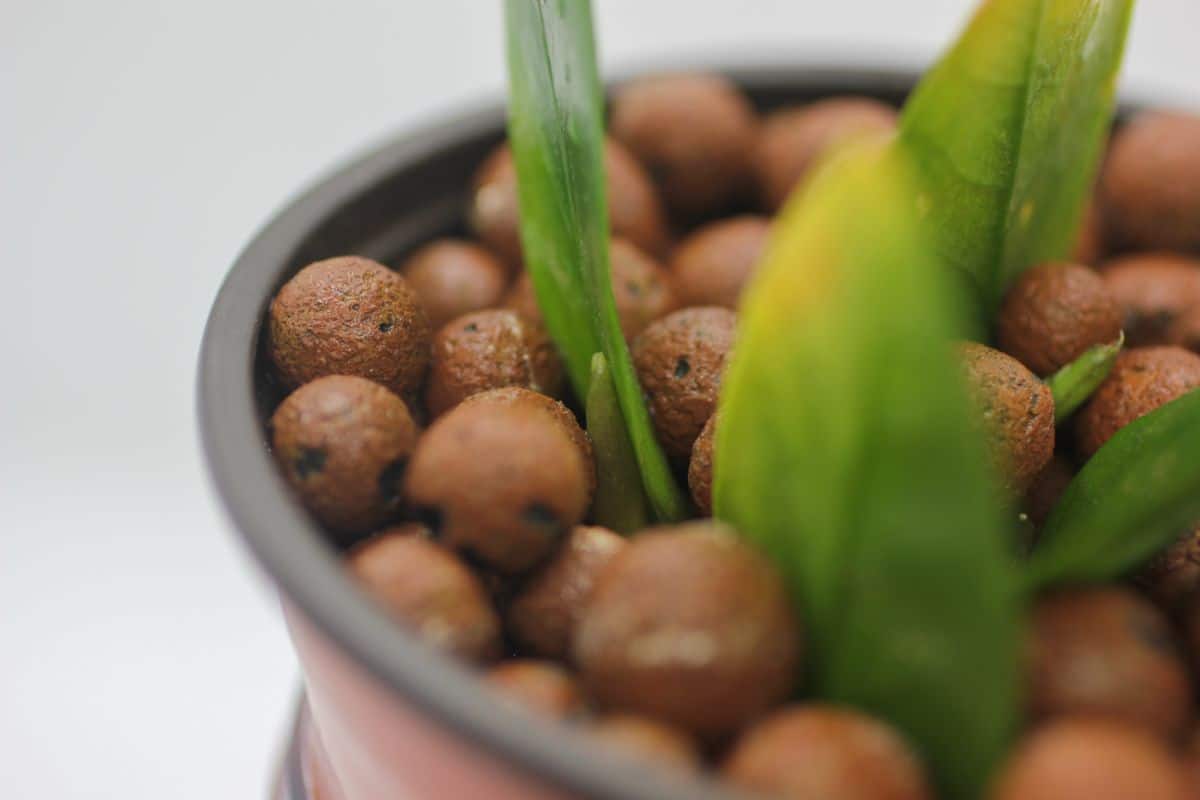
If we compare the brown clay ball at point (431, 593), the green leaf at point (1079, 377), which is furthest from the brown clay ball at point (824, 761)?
the green leaf at point (1079, 377)

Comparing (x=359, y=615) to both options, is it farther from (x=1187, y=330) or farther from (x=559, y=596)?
(x=1187, y=330)

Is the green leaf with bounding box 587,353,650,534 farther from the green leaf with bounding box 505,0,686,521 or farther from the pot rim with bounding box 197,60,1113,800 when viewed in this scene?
the pot rim with bounding box 197,60,1113,800

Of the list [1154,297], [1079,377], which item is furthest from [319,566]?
[1154,297]

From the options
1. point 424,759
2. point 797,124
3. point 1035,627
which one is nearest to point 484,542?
point 424,759

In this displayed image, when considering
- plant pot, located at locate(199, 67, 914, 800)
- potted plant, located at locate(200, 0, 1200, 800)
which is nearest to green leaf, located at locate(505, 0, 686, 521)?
potted plant, located at locate(200, 0, 1200, 800)

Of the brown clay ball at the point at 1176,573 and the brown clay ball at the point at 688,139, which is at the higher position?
the brown clay ball at the point at 688,139

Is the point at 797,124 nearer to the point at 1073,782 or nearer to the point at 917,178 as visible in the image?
the point at 917,178

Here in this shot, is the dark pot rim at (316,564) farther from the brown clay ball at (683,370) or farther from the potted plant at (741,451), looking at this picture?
the brown clay ball at (683,370)
